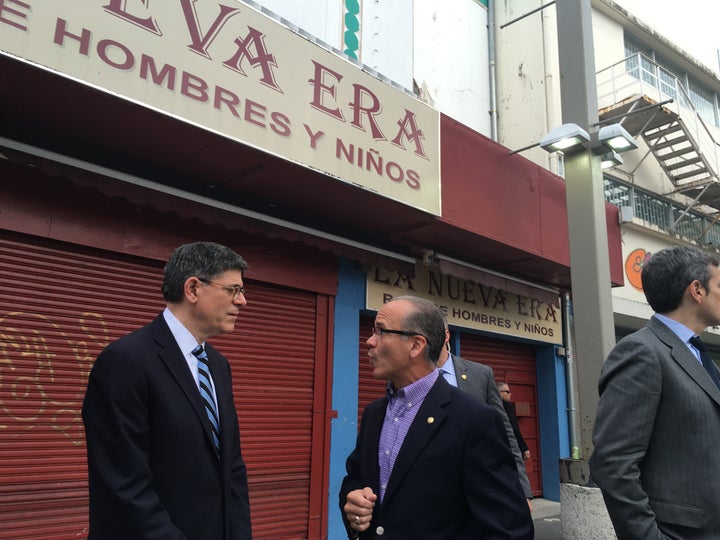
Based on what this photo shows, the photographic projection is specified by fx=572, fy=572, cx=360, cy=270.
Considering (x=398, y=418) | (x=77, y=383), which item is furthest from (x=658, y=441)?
(x=77, y=383)

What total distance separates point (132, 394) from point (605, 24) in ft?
47.8

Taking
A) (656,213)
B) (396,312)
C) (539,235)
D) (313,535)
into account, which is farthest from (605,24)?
(396,312)

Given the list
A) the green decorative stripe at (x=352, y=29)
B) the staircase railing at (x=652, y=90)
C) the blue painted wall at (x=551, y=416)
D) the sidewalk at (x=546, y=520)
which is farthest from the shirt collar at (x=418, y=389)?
the staircase railing at (x=652, y=90)

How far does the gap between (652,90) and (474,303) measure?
8853 mm

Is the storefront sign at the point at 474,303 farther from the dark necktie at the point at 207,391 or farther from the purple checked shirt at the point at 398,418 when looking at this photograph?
the purple checked shirt at the point at 398,418

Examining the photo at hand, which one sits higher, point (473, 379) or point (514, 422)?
point (473, 379)

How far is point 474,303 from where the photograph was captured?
913 centimetres

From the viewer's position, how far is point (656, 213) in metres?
13.8

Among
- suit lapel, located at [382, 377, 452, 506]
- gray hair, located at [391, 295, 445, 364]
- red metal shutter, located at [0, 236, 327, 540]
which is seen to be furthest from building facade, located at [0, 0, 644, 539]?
suit lapel, located at [382, 377, 452, 506]

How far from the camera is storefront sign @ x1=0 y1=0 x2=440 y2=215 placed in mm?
4203

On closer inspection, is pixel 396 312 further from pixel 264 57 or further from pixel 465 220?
pixel 465 220

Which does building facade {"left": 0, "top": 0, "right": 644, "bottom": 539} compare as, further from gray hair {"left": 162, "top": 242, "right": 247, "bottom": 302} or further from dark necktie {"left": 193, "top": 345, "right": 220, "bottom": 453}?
dark necktie {"left": 193, "top": 345, "right": 220, "bottom": 453}

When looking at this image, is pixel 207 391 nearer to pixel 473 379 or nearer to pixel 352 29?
pixel 473 379

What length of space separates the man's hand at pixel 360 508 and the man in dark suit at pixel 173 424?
22.0 inches
